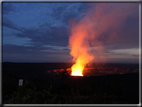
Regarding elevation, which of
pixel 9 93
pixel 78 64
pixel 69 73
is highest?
pixel 78 64

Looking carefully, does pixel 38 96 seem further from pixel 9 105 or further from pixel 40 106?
pixel 9 105

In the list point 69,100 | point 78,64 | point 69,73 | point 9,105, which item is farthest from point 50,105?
point 78,64

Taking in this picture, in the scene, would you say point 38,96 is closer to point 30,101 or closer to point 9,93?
point 30,101

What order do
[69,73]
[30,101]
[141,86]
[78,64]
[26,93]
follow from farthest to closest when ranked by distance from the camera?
[78,64] → [69,73] → [26,93] → [30,101] → [141,86]

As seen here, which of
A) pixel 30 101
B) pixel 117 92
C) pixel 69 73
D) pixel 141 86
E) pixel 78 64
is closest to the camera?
pixel 141 86

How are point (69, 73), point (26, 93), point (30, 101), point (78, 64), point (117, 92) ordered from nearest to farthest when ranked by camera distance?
point (30, 101) < point (26, 93) < point (117, 92) < point (69, 73) < point (78, 64)

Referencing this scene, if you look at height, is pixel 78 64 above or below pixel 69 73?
above

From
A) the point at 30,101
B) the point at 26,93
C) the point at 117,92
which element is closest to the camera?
the point at 30,101

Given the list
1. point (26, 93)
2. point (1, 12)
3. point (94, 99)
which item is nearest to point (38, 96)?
point (26, 93)

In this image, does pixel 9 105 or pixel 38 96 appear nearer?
pixel 9 105
